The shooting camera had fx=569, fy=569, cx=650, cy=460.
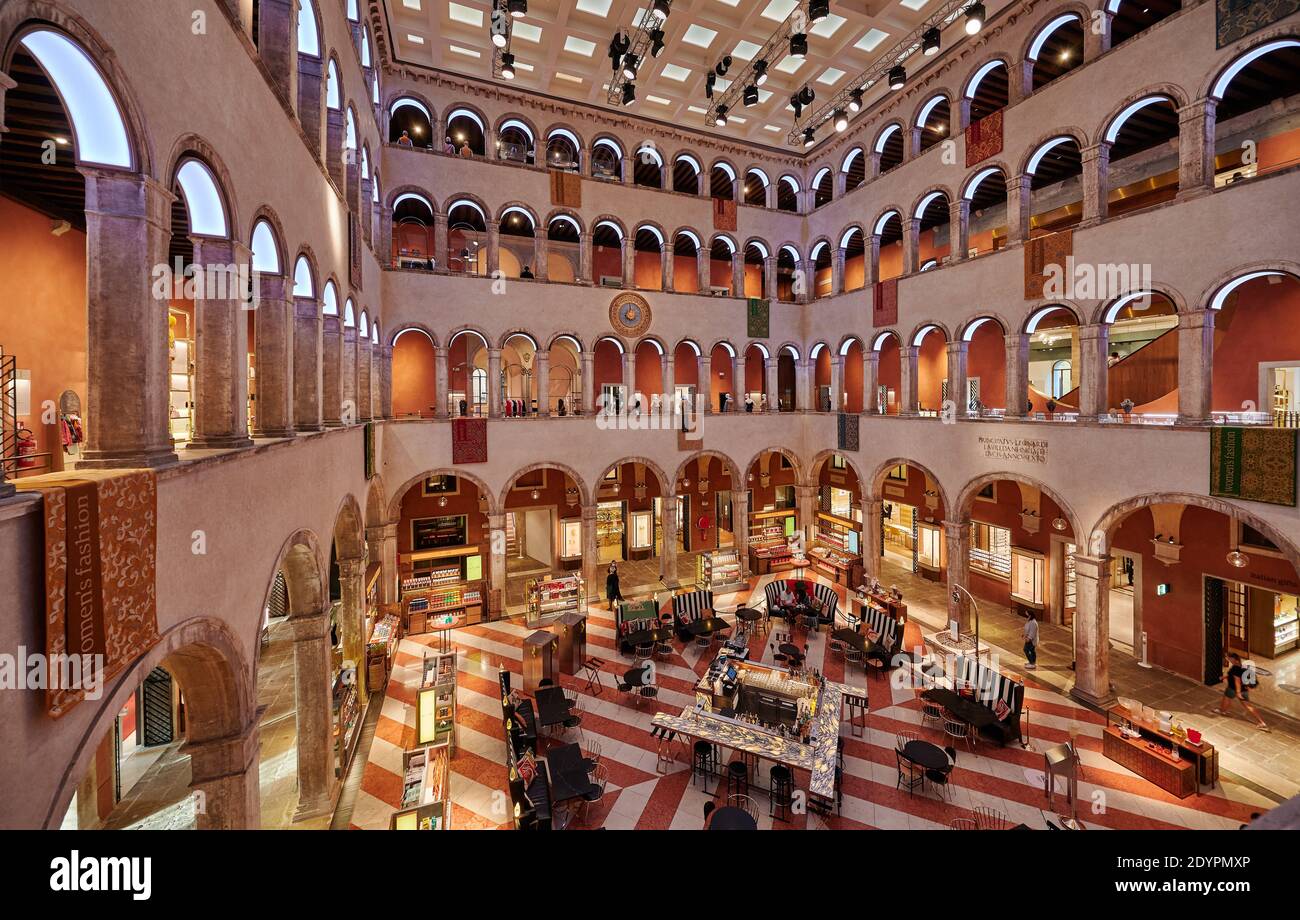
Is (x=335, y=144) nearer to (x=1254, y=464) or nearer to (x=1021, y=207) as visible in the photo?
(x=1021, y=207)

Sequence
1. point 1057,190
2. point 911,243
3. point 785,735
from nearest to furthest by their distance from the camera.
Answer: point 785,735
point 1057,190
point 911,243

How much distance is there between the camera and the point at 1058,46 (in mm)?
14719

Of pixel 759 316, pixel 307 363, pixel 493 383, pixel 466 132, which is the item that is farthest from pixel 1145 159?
pixel 307 363

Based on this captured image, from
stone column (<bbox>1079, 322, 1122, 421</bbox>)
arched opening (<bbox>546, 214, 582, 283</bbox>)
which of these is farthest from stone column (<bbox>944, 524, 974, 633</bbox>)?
arched opening (<bbox>546, 214, 582, 283</bbox>)

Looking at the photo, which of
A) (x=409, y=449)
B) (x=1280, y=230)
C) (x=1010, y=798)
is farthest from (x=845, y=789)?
(x=409, y=449)

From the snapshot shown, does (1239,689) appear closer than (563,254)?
Yes

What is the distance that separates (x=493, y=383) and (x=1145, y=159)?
1935cm

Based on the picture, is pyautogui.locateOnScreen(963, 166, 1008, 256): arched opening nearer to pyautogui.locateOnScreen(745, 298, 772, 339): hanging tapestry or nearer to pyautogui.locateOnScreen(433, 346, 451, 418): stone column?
pyautogui.locateOnScreen(745, 298, 772, 339): hanging tapestry

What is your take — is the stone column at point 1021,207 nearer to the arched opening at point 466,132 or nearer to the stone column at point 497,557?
the arched opening at point 466,132

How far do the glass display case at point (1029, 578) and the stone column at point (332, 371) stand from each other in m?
19.4
